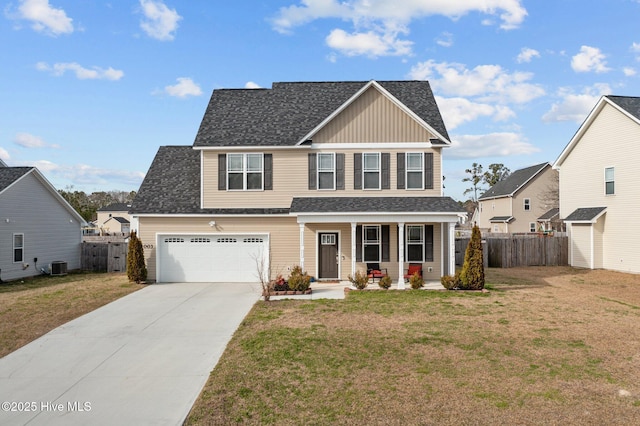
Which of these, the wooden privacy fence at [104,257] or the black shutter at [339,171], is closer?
the black shutter at [339,171]

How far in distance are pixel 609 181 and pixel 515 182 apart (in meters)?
23.9

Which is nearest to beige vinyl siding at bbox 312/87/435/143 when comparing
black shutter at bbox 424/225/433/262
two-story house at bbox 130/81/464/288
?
two-story house at bbox 130/81/464/288

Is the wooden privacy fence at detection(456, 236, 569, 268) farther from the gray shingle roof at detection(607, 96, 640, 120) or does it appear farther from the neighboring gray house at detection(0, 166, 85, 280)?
the neighboring gray house at detection(0, 166, 85, 280)

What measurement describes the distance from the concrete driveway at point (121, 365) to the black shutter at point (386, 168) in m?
8.11

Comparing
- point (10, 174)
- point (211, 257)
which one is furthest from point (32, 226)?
point (211, 257)

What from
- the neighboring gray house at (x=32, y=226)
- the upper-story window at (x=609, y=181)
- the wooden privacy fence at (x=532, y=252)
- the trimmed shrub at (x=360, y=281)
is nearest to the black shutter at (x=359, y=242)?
the trimmed shrub at (x=360, y=281)

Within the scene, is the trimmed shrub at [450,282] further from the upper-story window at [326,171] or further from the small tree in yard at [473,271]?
the upper-story window at [326,171]

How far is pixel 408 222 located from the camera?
16656 mm

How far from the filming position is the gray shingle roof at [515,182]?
42688 millimetres

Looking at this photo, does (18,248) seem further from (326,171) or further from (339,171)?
(339,171)

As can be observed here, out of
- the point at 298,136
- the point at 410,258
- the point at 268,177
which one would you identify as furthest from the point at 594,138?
the point at 268,177

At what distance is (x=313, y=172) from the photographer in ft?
59.3

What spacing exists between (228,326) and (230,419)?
505 cm

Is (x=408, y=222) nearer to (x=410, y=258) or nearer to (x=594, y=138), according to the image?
(x=410, y=258)
